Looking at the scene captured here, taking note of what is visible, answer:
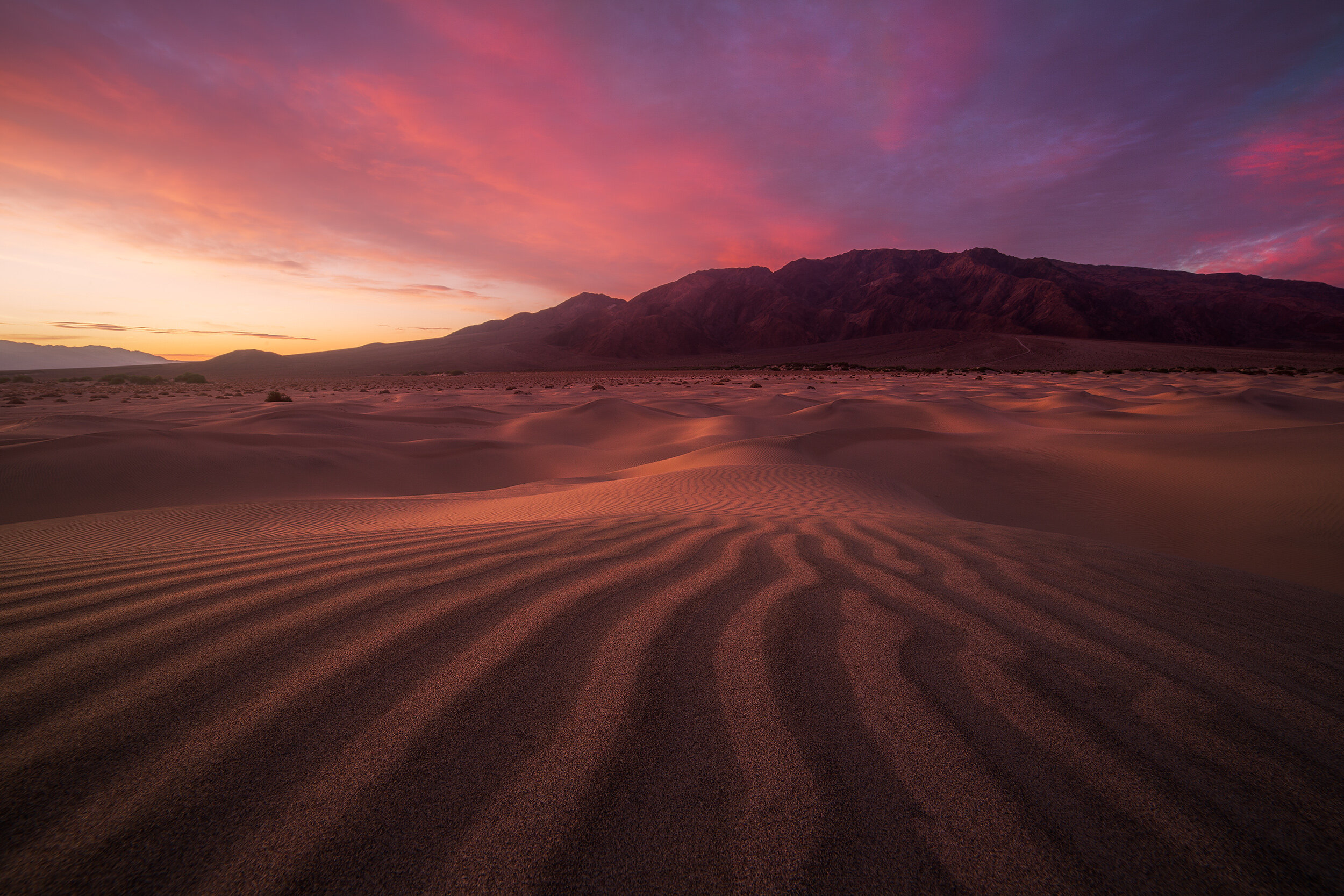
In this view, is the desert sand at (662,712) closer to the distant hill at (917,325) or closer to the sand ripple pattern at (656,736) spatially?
the sand ripple pattern at (656,736)

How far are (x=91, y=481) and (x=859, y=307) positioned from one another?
11941 centimetres

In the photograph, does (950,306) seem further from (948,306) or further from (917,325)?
(917,325)

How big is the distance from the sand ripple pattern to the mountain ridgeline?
324ft

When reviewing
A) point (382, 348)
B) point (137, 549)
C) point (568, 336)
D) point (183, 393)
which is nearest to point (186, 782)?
point (137, 549)

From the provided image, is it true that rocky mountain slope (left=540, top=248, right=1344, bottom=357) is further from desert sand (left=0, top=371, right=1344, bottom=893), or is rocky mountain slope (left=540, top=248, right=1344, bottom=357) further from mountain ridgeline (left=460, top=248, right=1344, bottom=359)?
desert sand (left=0, top=371, right=1344, bottom=893)

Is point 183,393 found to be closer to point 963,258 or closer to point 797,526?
point 797,526

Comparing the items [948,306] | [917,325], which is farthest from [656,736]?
[948,306]

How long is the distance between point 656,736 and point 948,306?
12060 centimetres

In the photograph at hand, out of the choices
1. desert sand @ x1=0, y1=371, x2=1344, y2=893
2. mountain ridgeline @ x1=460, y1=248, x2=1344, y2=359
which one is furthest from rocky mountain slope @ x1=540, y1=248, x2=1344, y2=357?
desert sand @ x1=0, y1=371, x2=1344, y2=893

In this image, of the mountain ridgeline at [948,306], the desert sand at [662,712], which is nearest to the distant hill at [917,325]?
the mountain ridgeline at [948,306]

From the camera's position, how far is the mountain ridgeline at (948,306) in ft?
287

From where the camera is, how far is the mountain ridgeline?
87625 millimetres

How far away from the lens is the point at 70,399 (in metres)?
20.5

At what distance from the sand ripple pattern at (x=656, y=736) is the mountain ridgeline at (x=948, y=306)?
9868cm
